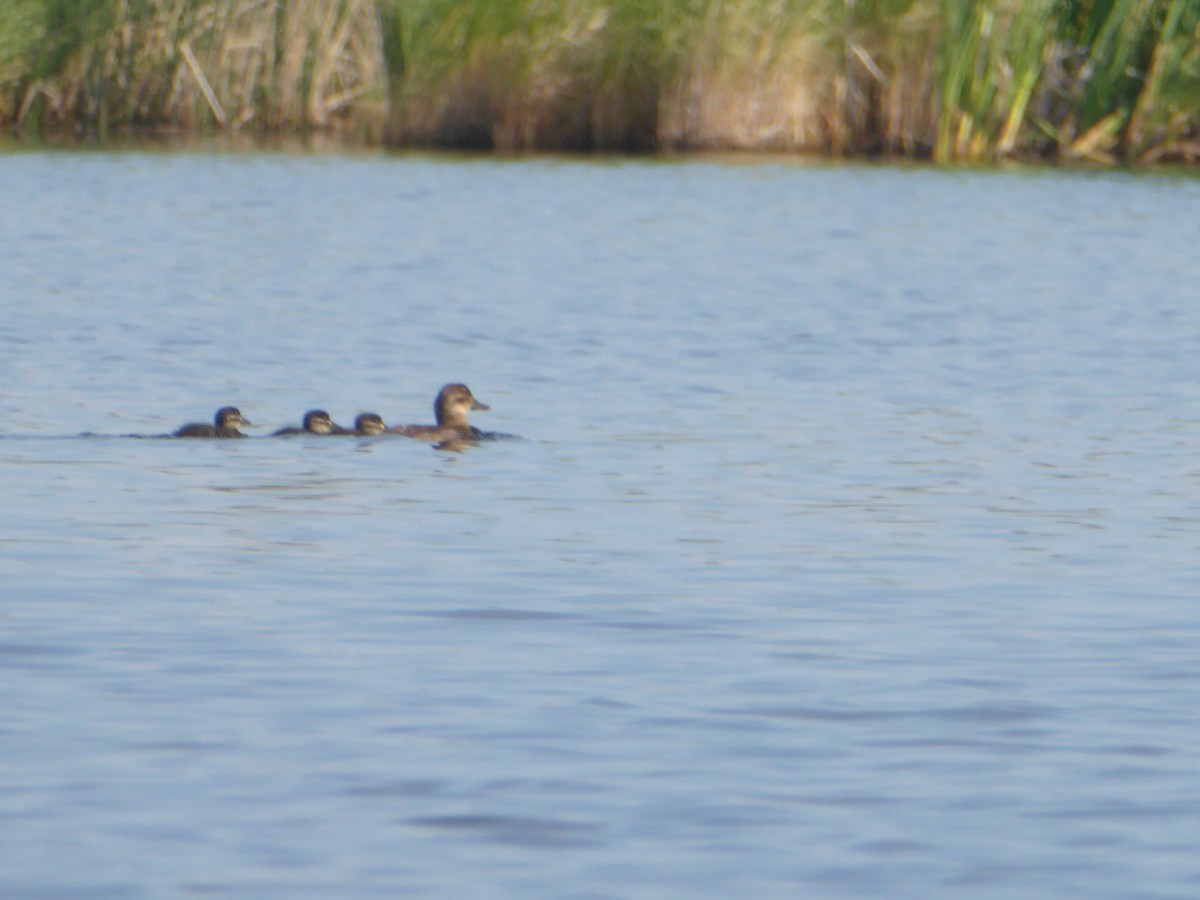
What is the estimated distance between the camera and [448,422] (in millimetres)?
9930

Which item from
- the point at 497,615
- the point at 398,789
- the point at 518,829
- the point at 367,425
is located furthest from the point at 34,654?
the point at 367,425

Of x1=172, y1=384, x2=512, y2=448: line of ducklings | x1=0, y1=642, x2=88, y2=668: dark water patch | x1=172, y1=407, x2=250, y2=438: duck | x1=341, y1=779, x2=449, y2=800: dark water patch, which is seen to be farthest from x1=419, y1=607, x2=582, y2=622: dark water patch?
x1=172, y1=407, x2=250, y2=438: duck

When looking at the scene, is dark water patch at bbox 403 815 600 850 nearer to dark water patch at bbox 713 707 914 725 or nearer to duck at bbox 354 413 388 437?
dark water patch at bbox 713 707 914 725

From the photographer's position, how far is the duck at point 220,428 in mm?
9430

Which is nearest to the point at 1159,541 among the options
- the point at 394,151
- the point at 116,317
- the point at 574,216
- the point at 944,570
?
the point at 944,570

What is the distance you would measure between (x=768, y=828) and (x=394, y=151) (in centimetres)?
2255

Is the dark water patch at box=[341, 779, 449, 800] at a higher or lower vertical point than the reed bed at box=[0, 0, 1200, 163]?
lower

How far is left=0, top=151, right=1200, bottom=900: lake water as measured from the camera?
4.54m

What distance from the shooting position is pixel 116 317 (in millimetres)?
13812

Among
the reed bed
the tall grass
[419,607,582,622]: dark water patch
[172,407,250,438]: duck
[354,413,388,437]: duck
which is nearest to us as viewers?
[419,607,582,622]: dark water patch

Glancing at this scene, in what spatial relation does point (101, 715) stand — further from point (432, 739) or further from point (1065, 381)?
point (1065, 381)

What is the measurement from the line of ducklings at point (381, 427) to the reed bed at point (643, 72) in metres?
13.5

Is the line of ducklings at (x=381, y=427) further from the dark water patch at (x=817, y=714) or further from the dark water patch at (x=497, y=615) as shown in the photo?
the dark water patch at (x=817, y=714)

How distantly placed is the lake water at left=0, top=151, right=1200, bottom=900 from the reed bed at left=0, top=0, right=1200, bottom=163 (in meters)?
7.38
